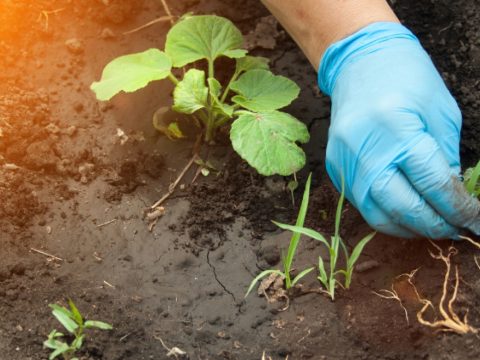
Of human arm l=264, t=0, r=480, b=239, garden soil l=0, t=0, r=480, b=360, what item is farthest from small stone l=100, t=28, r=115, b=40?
human arm l=264, t=0, r=480, b=239

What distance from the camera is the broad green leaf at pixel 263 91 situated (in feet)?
6.81

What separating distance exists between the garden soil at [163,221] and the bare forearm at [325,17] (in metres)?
0.28

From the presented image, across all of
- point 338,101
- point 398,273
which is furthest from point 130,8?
point 398,273

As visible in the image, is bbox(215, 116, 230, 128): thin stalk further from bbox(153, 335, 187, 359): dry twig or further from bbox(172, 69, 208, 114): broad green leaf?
bbox(153, 335, 187, 359): dry twig

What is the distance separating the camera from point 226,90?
2145 mm

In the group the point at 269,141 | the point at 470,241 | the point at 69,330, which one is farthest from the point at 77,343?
the point at 470,241

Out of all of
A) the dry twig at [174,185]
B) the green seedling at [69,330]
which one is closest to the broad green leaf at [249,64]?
the dry twig at [174,185]

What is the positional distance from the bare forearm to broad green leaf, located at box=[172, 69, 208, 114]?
0.36m

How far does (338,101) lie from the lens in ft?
6.26

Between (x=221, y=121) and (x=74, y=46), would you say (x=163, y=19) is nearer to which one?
(x=74, y=46)

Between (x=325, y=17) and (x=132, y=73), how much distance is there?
0.65 metres

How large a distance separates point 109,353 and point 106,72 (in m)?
0.94

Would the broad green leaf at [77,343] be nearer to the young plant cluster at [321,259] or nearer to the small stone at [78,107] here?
the young plant cluster at [321,259]

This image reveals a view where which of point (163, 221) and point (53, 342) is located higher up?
point (53, 342)
